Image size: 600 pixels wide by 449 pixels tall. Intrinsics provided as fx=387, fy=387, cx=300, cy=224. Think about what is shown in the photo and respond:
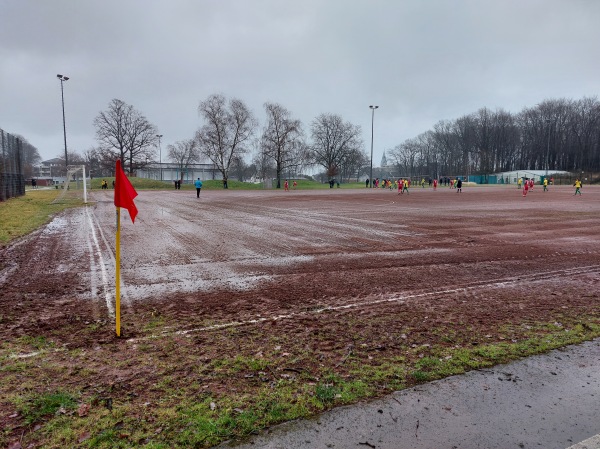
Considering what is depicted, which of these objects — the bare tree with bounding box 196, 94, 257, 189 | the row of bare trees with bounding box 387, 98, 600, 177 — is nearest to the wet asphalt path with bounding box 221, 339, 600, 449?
the bare tree with bounding box 196, 94, 257, 189

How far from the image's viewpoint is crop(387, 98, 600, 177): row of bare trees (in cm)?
11212

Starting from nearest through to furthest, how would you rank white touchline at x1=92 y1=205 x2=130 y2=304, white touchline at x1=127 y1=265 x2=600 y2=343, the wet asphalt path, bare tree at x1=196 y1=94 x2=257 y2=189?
the wet asphalt path < white touchline at x1=127 y1=265 x2=600 y2=343 < white touchline at x1=92 y1=205 x2=130 y2=304 < bare tree at x1=196 y1=94 x2=257 y2=189

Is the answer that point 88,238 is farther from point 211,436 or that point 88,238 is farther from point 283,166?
point 283,166

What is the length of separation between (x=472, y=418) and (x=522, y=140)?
139003mm

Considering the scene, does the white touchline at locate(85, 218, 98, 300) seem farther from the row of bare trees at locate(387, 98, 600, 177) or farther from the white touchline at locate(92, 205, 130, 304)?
the row of bare trees at locate(387, 98, 600, 177)

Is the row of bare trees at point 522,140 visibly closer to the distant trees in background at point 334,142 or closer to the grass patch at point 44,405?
the distant trees in background at point 334,142

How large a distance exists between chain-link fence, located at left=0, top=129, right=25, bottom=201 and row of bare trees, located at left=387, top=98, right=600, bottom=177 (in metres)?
123

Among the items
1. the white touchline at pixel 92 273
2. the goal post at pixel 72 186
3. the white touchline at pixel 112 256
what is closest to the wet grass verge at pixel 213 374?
the white touchline at pixel 112 256

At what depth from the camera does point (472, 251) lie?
9906mm

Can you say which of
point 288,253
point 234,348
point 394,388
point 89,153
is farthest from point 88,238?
point 89,153

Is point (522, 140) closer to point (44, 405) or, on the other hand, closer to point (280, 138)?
point (280, 138)

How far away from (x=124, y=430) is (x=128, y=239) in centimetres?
927

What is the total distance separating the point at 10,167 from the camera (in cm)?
2742

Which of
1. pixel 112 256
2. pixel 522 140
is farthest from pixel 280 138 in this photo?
pixel 522 140
